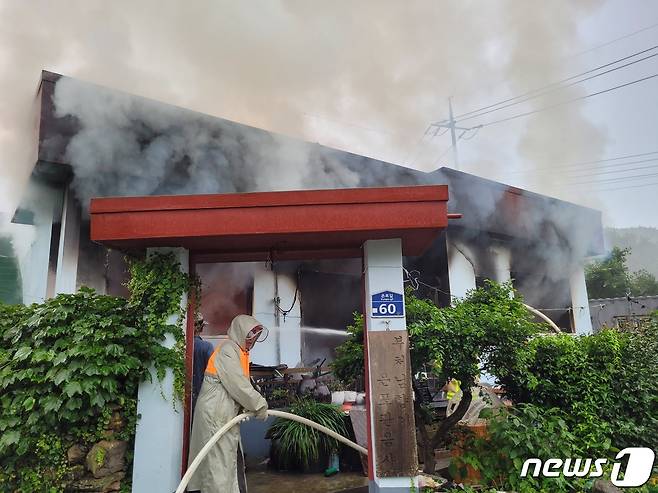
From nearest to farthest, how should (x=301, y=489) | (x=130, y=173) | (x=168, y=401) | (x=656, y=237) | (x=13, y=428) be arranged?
(x=13, y=428)
(x=168, y=401)
(x=301, y=489)
(x=130, y=173)
(x=656, y=237)

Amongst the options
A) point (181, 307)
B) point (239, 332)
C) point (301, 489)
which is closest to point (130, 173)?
point (181, 307)

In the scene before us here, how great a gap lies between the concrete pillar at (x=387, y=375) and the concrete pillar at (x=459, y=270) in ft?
23.8

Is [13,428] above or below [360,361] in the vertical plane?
below

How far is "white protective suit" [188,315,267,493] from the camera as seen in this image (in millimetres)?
4469

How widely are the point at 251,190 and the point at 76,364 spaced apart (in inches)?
228

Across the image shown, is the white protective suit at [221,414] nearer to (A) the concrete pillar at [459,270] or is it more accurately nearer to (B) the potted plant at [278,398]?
(B) the potted plant at [278,398]

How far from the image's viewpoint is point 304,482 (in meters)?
6.12

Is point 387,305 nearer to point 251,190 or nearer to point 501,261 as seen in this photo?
point 251,190

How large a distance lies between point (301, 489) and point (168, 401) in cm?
222

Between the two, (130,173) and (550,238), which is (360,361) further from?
(550,238)

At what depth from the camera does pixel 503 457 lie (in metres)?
5.25

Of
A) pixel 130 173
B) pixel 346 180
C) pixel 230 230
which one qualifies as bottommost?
pixel 230 230

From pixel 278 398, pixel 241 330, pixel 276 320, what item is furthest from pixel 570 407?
pixel 276 320

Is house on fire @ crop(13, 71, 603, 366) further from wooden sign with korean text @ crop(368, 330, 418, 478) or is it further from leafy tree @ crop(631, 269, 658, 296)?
leafy tree @ crop(631, 269, 658, 296)
